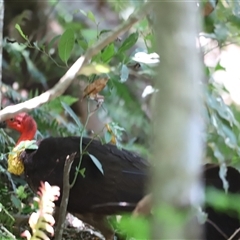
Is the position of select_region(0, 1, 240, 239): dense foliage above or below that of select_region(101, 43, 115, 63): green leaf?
below

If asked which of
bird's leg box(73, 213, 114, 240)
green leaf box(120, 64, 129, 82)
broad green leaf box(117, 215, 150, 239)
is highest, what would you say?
broad green leaf box(117, 215, 150, 239)

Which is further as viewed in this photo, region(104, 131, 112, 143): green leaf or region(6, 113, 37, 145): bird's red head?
region(6, 113, 37, 145): bird's red head

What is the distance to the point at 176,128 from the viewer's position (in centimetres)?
50

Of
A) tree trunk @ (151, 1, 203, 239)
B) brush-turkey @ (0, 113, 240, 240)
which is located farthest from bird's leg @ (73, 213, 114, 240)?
tree trunk @ (151, 1, 203, 239)

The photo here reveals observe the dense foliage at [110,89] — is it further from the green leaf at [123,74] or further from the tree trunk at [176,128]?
the tree trunk at [176,128]

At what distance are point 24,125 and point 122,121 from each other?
99 cm

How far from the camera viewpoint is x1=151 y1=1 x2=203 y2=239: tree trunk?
0.49 meters

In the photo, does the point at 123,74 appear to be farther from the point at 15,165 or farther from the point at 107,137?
the point at 15,165

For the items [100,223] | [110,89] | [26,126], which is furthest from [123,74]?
[26,126]

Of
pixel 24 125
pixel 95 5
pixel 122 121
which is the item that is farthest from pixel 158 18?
pixel 95 5

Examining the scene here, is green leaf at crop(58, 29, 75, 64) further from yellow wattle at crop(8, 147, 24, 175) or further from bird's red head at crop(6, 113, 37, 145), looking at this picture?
bird's red head at crop(6, 113, 37, 145)

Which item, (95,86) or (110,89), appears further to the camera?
(110,89)

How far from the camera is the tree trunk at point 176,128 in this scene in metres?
0.49

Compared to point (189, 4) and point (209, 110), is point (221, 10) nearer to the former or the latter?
point (209, 110)
